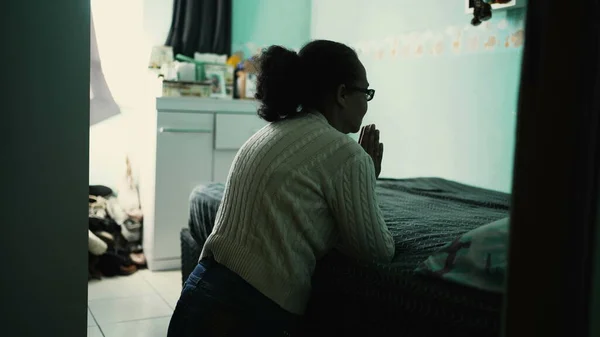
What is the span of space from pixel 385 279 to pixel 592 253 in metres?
1.03

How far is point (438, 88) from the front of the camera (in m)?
3.38

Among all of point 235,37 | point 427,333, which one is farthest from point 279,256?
point 235,37

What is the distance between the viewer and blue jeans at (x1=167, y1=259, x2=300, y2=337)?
53.7 inches

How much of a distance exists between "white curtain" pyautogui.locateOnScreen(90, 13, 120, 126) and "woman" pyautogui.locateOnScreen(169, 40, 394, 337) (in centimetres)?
231

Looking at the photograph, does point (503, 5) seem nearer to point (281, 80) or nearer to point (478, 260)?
point (281, 80)

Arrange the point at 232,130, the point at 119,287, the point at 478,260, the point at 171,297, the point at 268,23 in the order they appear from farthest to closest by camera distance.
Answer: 1. the point at 268,23
2. the point at 232,130
3. the point at 119,287
4. the point at 171,297
5. the point at 478,260

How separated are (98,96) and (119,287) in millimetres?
1103

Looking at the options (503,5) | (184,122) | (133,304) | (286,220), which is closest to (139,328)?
(133,304)

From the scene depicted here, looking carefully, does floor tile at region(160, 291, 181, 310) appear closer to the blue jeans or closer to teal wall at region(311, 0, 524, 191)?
teal wall at region(311, 0, 524, 191)

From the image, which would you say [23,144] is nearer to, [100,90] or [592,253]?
[592,253]

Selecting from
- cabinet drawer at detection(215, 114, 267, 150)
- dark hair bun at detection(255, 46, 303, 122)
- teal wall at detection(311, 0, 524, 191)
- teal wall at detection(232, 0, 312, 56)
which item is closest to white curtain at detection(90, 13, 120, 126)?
cabinet drawer at detection(215, 114, 267, 150)

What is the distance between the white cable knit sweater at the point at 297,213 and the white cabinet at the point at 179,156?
7.23 feet

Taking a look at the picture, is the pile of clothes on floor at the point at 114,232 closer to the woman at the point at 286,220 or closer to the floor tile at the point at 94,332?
the floor tile at the point at 94,332

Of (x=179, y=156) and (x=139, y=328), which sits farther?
(x=179, y=156)
